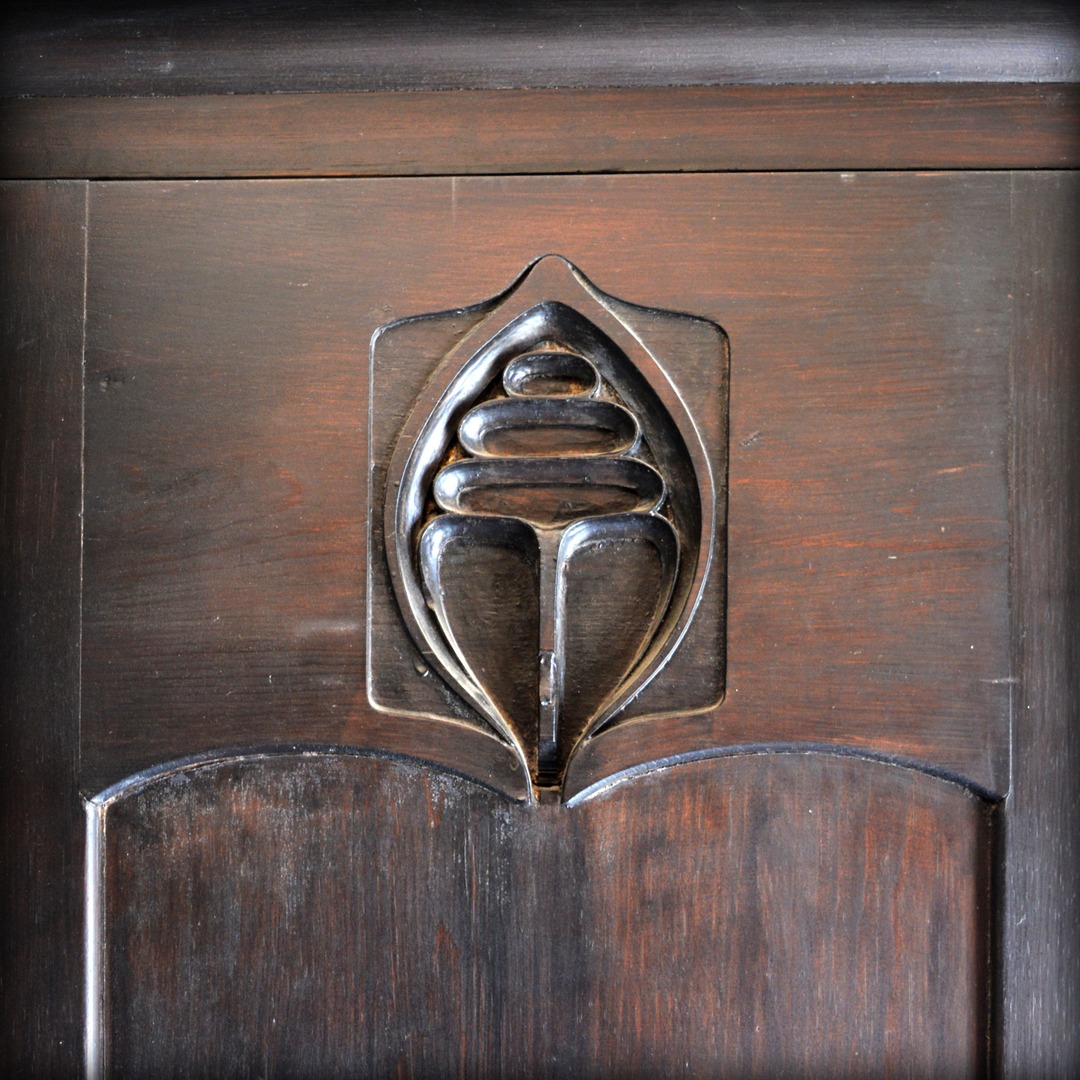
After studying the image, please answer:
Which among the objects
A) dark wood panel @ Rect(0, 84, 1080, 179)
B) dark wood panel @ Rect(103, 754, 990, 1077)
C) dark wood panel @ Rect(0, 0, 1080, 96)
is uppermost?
dark wood panel @ Rect(0, 0, 1080, 96)

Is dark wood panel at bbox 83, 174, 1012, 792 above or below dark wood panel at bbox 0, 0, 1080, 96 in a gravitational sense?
below

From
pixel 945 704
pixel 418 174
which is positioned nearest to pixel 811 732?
pixel 945 704

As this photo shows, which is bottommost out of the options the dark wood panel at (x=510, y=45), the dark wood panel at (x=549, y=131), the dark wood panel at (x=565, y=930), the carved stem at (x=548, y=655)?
the dark wood panel at (x=565, y=930)

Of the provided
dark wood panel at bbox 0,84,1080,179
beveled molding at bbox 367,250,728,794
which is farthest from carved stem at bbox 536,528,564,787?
dark wood panel at bbox 0,84,1080,179

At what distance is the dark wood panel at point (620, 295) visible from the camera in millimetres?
512

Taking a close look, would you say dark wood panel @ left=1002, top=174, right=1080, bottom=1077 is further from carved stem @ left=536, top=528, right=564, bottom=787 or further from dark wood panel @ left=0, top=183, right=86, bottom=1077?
dark wood panel @ left=0, top=183, right=86, bottom=1077

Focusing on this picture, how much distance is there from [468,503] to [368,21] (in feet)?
0.92

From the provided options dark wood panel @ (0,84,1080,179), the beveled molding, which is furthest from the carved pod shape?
dark wood panel @ (0,84,1080,179)

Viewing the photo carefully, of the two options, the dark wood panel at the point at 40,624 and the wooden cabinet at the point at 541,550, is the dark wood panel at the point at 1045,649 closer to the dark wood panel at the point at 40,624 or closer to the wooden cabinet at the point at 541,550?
the wooden cabinet at the point at 541,550

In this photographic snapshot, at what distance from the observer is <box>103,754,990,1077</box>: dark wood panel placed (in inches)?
20.1

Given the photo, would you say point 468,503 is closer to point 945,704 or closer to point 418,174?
point 418,174

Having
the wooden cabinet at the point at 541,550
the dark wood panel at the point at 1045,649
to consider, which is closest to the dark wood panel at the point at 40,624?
the wooden cabinet at the point at 541,550

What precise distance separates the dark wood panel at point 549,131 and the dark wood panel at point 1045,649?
0.15ft

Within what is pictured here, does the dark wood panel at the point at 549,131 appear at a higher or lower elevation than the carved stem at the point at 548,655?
higher
